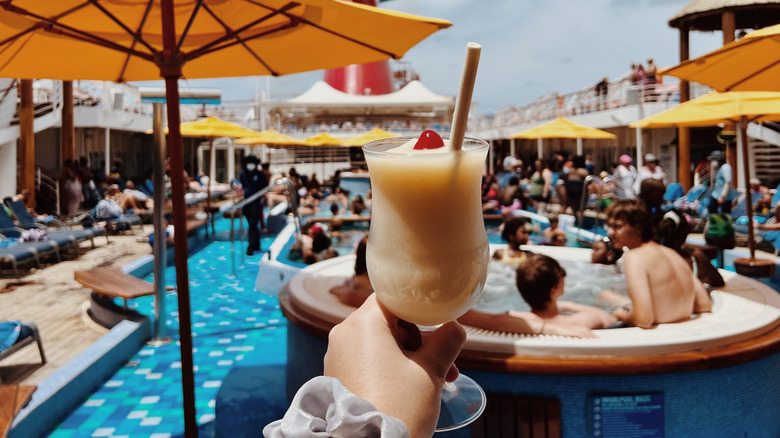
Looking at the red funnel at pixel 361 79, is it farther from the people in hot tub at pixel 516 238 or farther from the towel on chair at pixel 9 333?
the towel on chair at pixel 9 333

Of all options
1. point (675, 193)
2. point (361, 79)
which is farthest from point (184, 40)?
point (361, 79)

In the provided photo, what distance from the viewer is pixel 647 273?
108 inches

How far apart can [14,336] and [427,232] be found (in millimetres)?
3368

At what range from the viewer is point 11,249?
259 inches

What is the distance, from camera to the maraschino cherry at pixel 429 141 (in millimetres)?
925

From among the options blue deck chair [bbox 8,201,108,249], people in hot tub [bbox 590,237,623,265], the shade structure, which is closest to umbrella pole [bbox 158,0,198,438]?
the shade structure

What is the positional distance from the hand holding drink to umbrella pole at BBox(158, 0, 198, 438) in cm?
145

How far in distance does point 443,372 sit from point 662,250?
7.46 feet

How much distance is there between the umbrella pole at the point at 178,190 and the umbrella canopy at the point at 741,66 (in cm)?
287

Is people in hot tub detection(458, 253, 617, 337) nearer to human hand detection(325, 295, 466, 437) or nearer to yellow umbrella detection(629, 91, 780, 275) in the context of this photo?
human hand detection(325, 295, 466, 437)

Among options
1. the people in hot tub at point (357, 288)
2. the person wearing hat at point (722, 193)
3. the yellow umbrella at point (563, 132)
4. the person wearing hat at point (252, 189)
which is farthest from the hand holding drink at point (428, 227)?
the yellow umbrella at point (563, 132)

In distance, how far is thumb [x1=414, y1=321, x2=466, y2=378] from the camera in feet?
2.95

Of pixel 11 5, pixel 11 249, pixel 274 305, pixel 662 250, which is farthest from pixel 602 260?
pixel 11 249

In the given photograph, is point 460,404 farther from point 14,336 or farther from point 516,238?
point 516,238
